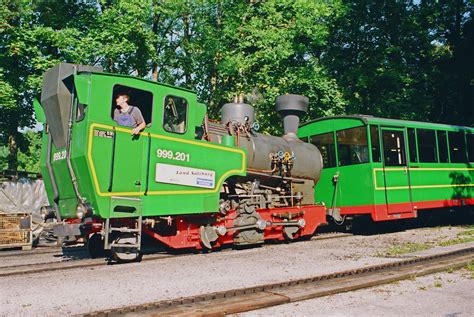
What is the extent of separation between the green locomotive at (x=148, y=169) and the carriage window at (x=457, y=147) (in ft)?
22.8

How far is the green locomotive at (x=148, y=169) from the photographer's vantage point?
731cm

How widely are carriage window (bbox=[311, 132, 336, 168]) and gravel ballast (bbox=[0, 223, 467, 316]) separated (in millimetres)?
3330

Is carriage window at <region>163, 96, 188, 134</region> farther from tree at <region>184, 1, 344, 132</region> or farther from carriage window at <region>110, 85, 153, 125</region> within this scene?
tree at <region>184, 1, 344, 132</region>

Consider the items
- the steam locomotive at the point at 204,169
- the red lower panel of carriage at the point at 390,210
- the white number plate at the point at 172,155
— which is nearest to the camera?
the steam locomotive at the point at 204,169

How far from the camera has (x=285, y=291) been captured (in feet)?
17.9

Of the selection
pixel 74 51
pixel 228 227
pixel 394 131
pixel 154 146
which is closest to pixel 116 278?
pixel 154 146

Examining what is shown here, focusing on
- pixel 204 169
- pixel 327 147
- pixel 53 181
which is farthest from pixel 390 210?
pixel 53 181

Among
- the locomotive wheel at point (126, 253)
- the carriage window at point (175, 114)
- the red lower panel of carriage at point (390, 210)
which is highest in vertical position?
the carriage window at point (175, 114)

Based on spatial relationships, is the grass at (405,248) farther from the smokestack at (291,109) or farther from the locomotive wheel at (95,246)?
the locomotive wheel at (95,246)

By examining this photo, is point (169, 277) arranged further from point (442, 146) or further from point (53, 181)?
point (442, 146)

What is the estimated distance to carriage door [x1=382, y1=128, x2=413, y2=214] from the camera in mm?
11789

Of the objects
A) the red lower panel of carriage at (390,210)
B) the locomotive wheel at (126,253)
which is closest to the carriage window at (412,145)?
the red lower panel of carriage at (390,210)

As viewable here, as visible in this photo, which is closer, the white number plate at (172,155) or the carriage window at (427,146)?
the white number plate at (172,155)

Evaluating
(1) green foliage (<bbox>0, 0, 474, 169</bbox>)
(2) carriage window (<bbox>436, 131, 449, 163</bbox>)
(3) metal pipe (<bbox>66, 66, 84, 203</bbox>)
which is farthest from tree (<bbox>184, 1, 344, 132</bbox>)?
(3) metal pipe (<bbox>66, 66, 84, 203</bbox>)
